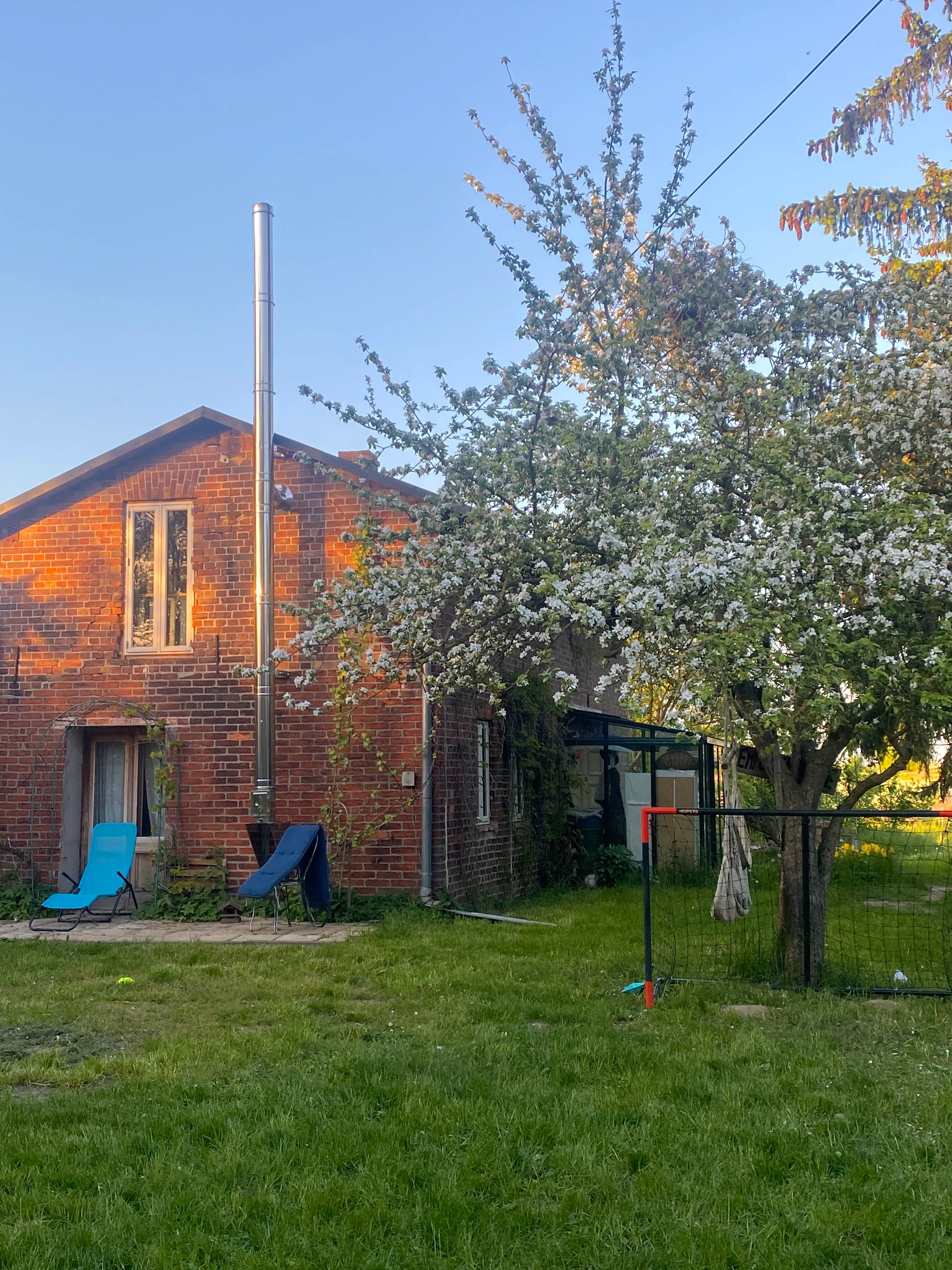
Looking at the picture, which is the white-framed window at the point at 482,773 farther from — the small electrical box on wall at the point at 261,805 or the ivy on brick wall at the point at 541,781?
the small electrical box on wall at the point at 261,805

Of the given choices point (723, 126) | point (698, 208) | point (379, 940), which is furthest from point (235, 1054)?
point (723, 126)

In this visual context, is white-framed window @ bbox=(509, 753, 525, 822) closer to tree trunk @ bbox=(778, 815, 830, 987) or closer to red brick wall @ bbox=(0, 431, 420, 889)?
red brick wall @ bbox=(0, 431, 420, 889)

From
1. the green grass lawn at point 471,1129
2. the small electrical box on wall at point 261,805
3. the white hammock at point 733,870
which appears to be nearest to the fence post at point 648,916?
the green grass lawn at point 471,1129

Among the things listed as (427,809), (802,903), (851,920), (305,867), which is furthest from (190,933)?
(851,920)

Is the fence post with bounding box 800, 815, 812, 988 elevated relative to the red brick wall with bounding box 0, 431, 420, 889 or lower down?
lower down

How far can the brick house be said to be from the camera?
38.6 ft

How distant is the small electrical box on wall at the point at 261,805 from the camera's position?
11.4 m

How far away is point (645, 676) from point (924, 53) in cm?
854

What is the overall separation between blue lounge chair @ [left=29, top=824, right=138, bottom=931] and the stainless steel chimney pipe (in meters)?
1.40

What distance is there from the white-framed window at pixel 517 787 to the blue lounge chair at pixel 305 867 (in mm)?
3595

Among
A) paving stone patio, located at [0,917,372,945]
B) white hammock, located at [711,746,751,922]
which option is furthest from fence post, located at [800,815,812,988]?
paving stone patio, located at [0,917,372,945]

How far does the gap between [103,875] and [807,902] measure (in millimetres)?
7380

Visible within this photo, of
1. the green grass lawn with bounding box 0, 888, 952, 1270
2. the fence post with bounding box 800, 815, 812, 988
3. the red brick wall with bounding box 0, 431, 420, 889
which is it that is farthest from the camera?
the red brick wall with bounding box 0, 431, 420, 889

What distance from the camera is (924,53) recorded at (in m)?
11.5
